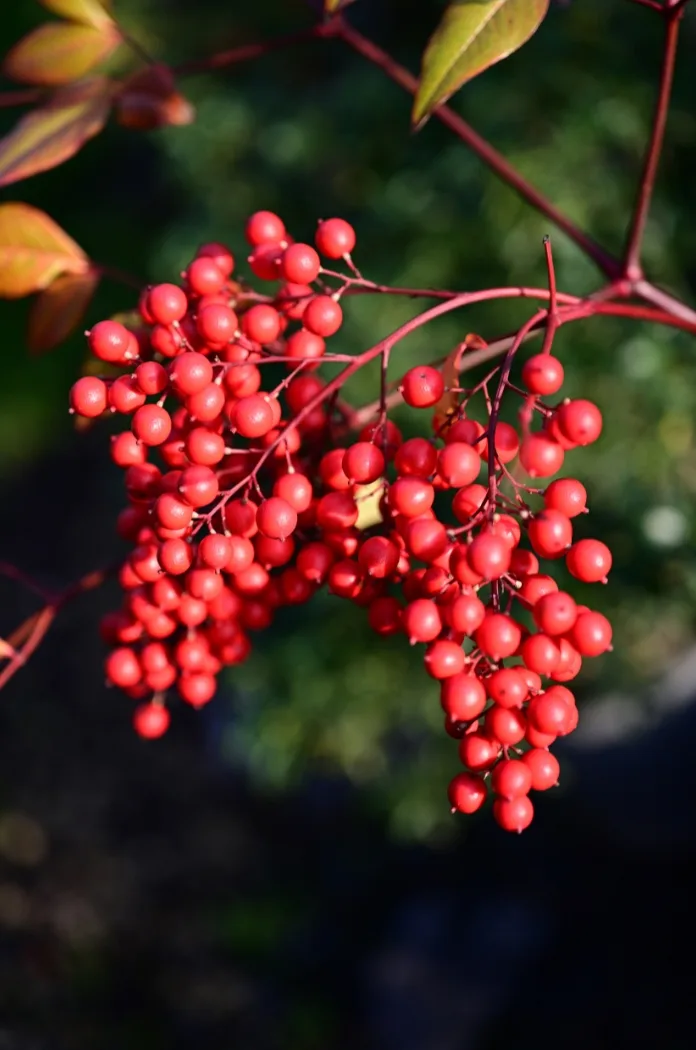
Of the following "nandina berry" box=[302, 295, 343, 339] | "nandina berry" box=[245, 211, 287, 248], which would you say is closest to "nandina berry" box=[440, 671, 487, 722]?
"nandina berry" box=[302, 295, 343, 339]

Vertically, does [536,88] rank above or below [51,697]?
above

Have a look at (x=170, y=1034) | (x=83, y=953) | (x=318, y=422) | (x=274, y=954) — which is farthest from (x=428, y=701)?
(x=318, y=422)

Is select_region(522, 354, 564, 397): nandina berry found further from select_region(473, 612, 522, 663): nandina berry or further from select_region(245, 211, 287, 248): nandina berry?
select_region(245, 211, 287, 248): nandina berry

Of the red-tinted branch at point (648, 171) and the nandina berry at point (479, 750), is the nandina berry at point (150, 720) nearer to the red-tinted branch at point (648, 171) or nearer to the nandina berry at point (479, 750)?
the nandina berry at point (479, 750)

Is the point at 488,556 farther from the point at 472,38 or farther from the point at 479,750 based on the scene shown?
the point at 472,38

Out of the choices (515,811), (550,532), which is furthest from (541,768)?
(550,532)

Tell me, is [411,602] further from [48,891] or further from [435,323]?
[48,891]
